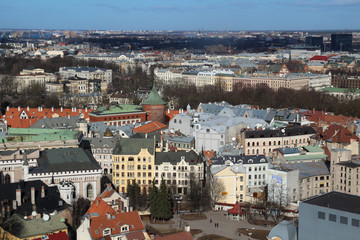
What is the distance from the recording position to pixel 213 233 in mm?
47531

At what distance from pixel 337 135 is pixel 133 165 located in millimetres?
22562

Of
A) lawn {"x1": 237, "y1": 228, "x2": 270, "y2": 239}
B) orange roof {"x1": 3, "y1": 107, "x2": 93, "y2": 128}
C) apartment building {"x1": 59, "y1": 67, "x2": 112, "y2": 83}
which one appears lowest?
lawn {"x1": 237, "y1": 228, "x2": 270, "y2": 239}

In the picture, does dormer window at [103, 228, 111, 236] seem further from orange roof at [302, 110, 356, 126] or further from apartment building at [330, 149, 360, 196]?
orange roof at [302, 110, 356, 126]

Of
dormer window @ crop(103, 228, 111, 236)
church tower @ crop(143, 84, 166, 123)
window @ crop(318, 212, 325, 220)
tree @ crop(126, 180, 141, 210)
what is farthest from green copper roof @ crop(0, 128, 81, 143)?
window @ crop(318, 212, 325, 220)

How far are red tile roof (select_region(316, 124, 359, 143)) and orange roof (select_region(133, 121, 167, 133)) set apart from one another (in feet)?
62.7

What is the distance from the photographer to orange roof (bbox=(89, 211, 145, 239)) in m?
39.4

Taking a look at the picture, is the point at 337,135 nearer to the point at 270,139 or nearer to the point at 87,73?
the point at 270,139

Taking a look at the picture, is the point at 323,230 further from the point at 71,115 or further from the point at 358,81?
the point at 358,81

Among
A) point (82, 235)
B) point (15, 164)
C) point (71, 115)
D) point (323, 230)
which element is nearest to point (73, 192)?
point (15, 164)

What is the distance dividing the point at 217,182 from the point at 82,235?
1713 cm

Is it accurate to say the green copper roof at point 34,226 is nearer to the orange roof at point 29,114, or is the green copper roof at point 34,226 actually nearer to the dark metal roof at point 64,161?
the dark metal roof at point 64,161

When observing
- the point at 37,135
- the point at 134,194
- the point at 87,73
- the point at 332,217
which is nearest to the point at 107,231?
the point at 134,194

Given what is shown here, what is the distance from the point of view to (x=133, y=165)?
187ft

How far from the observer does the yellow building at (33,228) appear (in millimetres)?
37562
